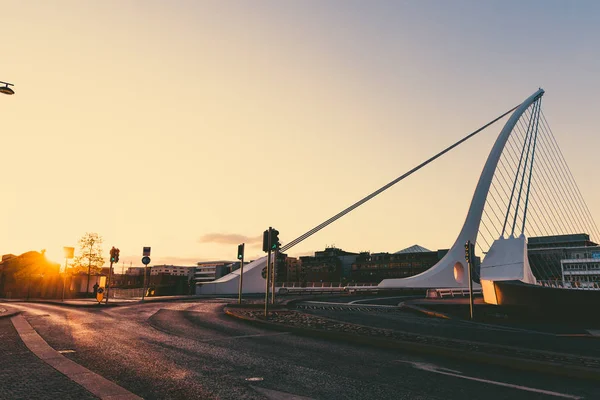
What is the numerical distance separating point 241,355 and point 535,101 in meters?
55.1

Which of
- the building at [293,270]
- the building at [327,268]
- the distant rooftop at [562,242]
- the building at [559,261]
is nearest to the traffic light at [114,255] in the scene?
the building at [559,261]

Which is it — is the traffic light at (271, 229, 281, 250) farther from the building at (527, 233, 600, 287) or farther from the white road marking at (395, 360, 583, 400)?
the building at (527, 233, 600, 287)

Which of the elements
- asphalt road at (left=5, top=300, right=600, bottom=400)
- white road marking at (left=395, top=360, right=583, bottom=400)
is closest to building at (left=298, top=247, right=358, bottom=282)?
asphalt road at (left=5, top=300, right=600, bottom=400)

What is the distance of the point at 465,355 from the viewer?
8016mm

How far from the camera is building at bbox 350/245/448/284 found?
486 ft

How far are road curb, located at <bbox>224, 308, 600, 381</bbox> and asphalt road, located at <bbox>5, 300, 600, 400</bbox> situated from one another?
243mm

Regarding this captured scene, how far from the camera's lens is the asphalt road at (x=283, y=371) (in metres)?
5.53

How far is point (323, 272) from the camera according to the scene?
567 feet

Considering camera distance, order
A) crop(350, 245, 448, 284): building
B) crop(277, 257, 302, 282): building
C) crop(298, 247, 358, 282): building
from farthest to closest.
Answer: crop(277, 257, 302, 282): building < crop(298, 247, 358, 282): building < crop(350, 245, 448, 284): building

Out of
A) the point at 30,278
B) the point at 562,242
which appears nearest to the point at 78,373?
the point at 30,278

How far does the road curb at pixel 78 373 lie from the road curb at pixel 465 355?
5933mm

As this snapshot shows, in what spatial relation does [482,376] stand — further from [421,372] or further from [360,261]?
[360,261]

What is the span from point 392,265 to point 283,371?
6111 inches

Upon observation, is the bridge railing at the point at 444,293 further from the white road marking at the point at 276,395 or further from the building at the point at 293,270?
the building at the point at 293,270
